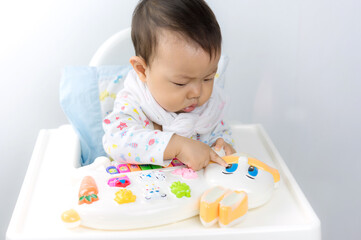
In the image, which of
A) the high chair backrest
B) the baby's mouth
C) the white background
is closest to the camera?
the baby's mouth

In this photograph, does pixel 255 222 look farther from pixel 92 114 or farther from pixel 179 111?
pixel 92 114

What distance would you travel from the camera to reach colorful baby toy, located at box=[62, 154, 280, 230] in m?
0.67

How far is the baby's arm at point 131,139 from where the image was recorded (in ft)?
2.61

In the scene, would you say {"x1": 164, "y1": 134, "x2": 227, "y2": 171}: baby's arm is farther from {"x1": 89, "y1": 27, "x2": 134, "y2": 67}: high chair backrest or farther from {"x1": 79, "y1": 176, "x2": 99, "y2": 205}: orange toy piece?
{"x1": 89, "y1": 27, "x2": 134, "y2": 67}: high chair backrest

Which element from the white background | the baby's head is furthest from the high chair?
the white background

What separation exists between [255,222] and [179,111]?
0.28 meters

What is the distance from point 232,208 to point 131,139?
0.74 feet

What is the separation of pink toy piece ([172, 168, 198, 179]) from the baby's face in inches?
4.9

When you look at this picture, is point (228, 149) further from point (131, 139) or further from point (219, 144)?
point (131, 139)

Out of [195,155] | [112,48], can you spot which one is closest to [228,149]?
[195,155]

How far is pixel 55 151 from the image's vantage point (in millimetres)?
949

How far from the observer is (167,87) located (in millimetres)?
818

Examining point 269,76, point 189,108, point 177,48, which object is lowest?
point 269,76

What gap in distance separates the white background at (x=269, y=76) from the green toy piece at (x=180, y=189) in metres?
0.60
